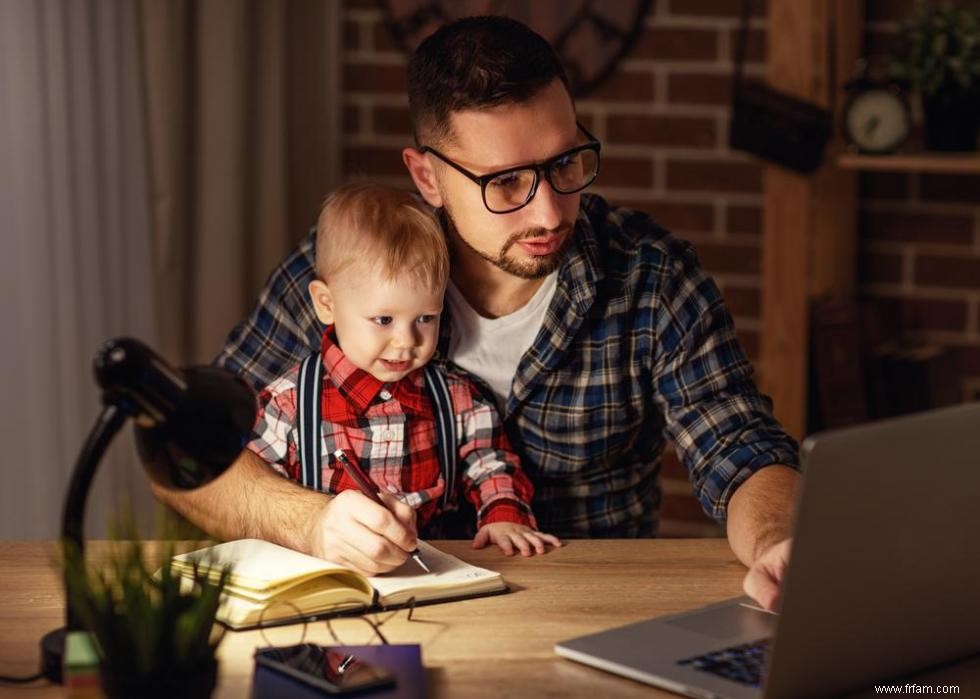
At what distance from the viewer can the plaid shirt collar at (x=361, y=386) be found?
1.84 m

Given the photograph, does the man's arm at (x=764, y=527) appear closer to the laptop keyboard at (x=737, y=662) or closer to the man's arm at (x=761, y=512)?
the man's arm at (x=761, y=512)

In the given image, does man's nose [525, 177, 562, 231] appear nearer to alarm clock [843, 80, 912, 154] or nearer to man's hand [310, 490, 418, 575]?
man's hand [310, 490, 418, 575]

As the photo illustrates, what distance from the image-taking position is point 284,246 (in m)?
2.96

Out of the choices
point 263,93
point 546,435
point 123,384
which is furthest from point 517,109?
→ point 263,93

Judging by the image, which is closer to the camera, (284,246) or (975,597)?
(975,597)

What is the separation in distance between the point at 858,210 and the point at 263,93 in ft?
4.28

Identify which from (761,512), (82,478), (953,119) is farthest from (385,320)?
(953,119)

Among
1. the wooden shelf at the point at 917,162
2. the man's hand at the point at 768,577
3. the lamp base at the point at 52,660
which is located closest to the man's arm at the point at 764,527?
the man's hand at the point at 768,577

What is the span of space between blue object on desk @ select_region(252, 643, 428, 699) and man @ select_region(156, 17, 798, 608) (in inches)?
18.3

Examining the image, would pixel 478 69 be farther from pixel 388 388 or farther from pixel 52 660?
pixel 52 660

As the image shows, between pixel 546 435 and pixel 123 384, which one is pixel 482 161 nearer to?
pixel 546 435

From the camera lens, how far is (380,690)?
117 centimetres

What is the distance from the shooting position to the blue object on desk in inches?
45.5

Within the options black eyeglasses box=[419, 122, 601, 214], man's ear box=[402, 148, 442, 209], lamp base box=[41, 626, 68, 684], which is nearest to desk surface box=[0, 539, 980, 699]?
lamp base box=[41, 626, 68, 684]
